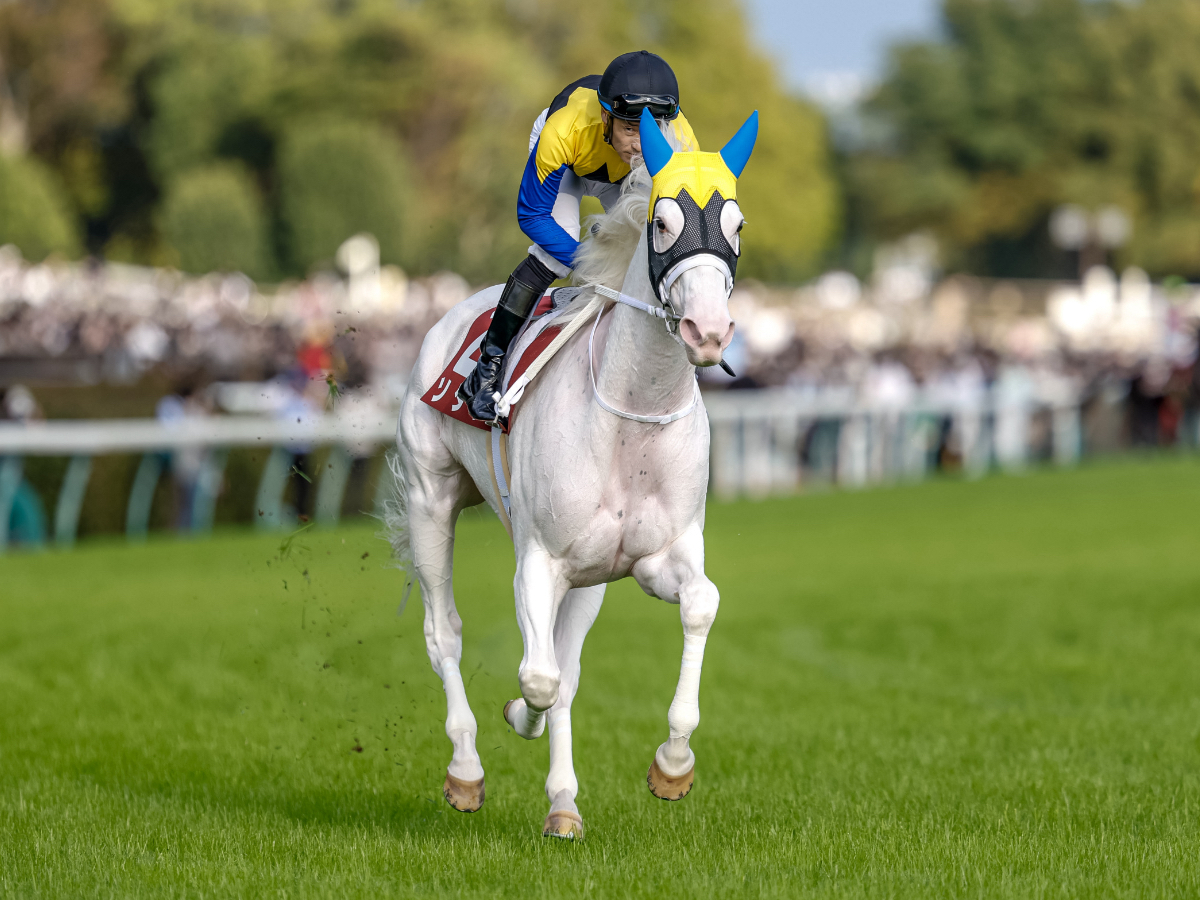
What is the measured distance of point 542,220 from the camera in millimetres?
5895

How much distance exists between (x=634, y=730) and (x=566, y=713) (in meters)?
2.83

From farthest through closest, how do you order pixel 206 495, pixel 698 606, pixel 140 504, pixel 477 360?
1. pixel 206 495
2. pixel 140 504
3. pixel 477 360
4. pixel 698 606

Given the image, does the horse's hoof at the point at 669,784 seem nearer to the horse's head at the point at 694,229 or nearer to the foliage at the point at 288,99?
the horse's head at the point at 694,229

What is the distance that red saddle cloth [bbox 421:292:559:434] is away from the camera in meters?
5.74

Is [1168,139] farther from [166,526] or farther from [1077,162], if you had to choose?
[166,526]

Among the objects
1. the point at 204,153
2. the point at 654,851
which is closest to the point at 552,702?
the point at 654,851

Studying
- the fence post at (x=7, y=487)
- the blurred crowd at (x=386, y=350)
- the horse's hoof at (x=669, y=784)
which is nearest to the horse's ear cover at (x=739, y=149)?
the horse's hoof at (x=669, y=784)

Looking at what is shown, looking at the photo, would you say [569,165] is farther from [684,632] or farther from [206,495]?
[206,495]

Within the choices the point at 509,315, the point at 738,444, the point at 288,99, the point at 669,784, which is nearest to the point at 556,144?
the point at 509,315

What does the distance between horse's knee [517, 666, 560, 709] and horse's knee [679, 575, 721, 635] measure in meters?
0.45

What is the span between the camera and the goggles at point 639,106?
542cm

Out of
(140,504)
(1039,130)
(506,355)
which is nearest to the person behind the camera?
(506,355)

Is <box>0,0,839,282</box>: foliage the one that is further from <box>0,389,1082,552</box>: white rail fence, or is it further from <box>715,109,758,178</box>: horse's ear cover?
<box>715,109,758,178</box>: horse's ear cover

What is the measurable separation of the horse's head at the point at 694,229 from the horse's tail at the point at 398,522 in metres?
2.37
